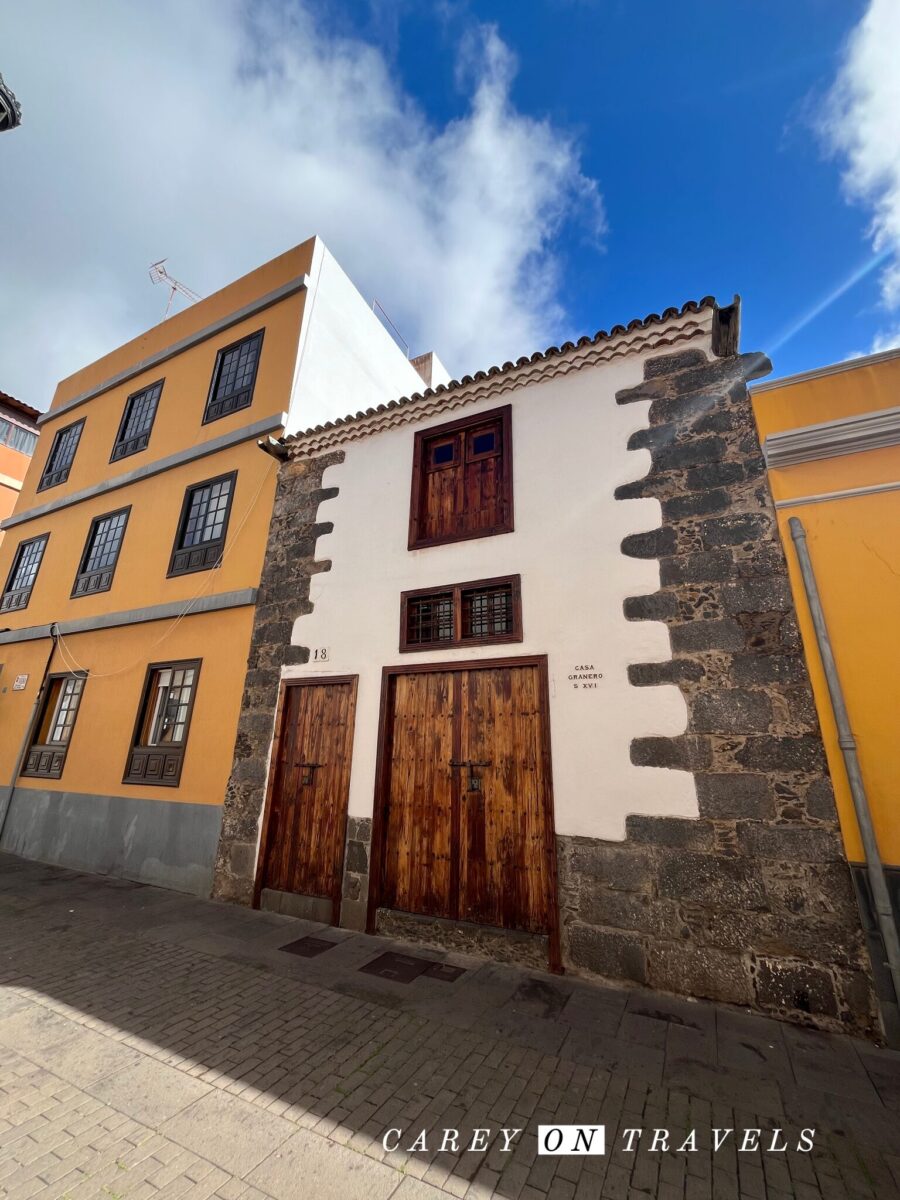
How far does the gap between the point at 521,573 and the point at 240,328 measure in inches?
345

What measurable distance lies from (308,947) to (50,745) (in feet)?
24.5

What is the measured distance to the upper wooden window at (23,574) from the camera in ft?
37.4

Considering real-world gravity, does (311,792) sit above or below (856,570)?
below

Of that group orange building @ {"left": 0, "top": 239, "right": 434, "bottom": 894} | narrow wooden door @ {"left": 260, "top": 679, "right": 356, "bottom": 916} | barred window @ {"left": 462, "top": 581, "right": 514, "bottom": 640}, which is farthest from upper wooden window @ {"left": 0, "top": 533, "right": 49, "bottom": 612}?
barred window @ {"left": 462, "top": 581, "right": 514, "bottom": 640}

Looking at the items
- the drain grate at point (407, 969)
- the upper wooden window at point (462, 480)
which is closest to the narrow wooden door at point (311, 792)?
the drain grate at point (407, 969)

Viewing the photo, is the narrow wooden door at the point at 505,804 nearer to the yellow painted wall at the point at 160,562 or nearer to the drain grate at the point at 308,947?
the drain grate at the point at 308,947

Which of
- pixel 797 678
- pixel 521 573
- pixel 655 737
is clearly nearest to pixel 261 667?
pixel 521 573

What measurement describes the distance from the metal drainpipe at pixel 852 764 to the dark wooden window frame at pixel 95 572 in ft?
36.1

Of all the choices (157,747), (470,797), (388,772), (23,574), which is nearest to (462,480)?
(388,772)

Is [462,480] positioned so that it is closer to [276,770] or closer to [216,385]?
[276,770]

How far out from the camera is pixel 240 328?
10312 mm

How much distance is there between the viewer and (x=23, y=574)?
11.8 m

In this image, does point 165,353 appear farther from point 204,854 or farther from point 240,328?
point 204,854

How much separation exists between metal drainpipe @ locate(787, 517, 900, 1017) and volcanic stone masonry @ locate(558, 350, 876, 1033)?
152 mm
